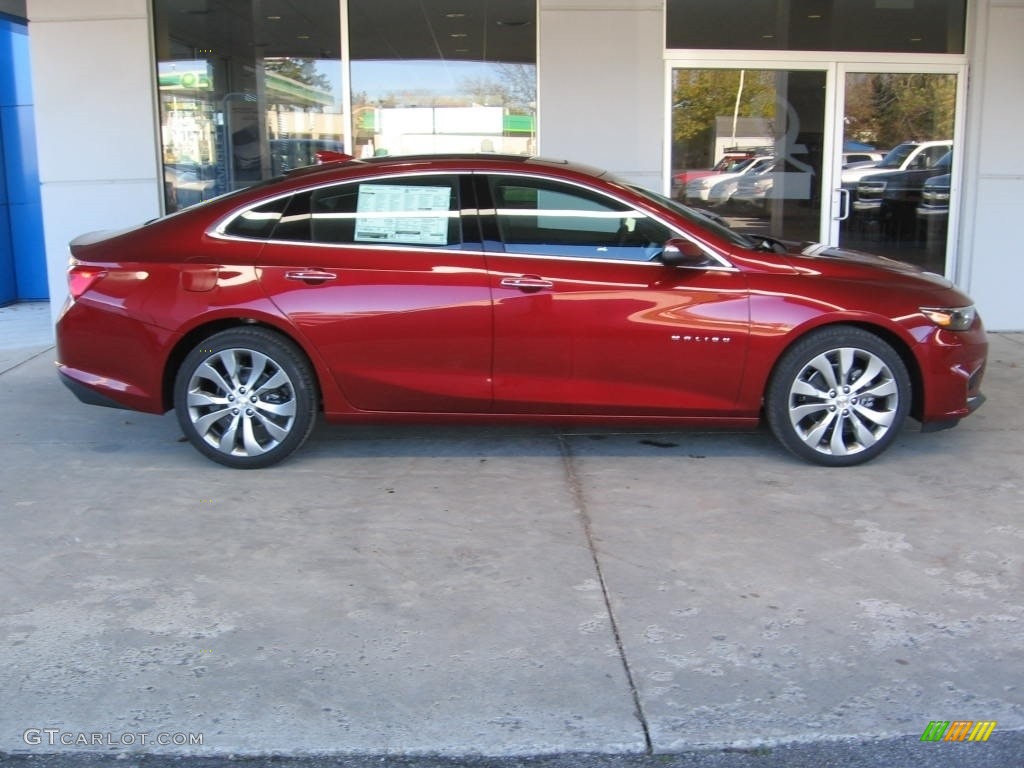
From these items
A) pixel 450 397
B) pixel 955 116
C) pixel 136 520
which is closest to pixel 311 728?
pixel 136 520

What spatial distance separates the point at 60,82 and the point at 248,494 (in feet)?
17.4

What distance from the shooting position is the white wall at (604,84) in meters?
9.06

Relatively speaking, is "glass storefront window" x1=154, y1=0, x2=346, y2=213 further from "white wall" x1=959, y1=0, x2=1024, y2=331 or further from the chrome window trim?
"white wall" x1=959, y1=0, x2=1024, y2=331

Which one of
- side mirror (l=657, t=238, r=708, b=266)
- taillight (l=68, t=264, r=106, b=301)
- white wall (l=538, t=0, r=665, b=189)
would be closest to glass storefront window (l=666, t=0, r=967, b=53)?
Result: white wall (l=538, t=0, r=665, b=189)

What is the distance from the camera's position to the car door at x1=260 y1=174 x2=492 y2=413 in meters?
5.66

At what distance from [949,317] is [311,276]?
338 centimetres

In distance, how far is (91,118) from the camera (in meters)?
9.18

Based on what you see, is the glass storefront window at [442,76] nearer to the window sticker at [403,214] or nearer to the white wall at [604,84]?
the white wall at [604,84]

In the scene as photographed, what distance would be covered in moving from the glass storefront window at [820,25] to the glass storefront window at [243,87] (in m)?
3.05

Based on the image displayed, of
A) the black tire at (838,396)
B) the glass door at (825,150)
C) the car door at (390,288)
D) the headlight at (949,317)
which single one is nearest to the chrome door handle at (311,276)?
the car door at (390,288)

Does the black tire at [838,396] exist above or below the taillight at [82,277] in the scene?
below

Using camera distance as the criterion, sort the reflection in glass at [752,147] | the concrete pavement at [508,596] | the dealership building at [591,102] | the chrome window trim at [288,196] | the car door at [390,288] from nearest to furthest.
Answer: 1. the concrete pavement at [508,596]
2. the car door at [390,288]
3. the chrome window trim at [288,196]
4. the dealership building at [591,102]
5. the reflection in glass at [752,147]

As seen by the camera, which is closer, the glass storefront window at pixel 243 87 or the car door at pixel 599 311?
the car door at pixel 599 311

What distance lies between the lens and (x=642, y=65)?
9.17 metres
